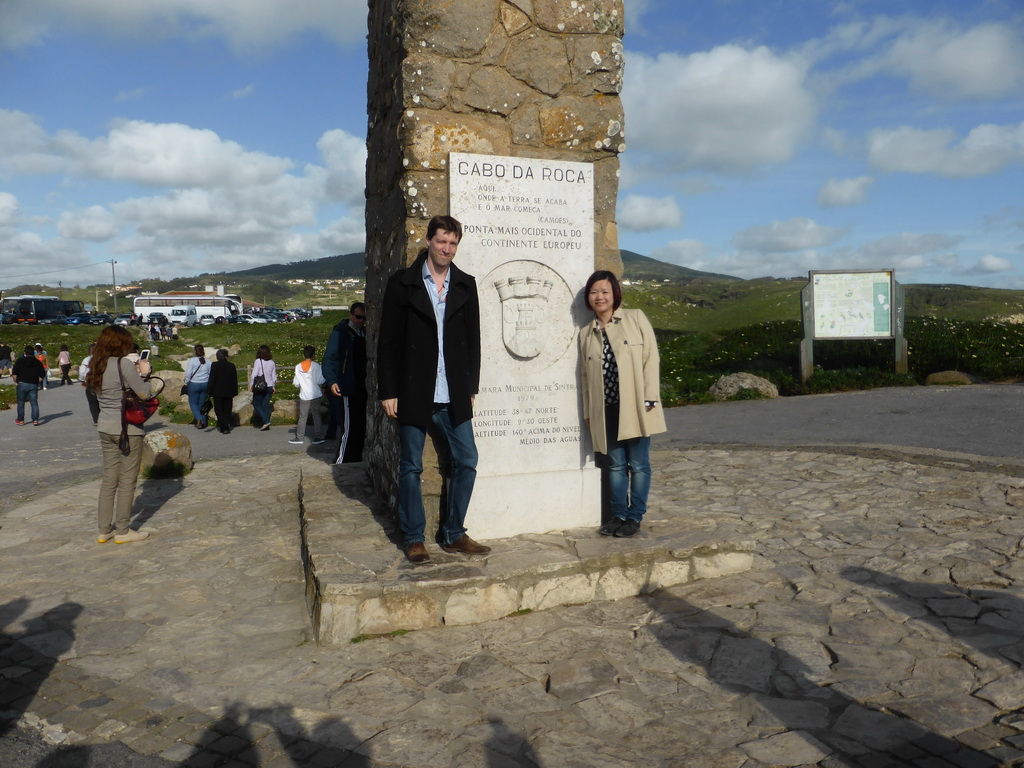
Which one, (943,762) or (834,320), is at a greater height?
(834,320)

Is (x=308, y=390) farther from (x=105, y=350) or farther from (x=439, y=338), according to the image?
(x=439, y=338)

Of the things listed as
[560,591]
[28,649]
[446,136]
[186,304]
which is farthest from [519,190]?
[186,304]

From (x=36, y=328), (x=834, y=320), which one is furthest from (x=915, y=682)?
(x=36, y=328)

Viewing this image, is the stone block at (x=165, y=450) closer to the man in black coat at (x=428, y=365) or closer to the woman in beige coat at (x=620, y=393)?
the man in black coat at (x=428, y=365)

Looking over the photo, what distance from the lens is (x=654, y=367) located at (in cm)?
509

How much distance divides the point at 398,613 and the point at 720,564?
204 cm

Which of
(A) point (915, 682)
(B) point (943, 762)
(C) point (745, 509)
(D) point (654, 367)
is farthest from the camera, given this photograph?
(C) point (745, 509)

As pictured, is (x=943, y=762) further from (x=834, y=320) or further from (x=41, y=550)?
(x=834, y=320)

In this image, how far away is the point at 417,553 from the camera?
4.65m

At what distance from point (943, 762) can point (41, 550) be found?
6.17 meters

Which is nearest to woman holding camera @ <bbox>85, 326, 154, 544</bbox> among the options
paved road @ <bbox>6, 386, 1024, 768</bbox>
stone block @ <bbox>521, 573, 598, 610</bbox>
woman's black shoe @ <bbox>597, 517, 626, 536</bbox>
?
paved road @ <bbox>6, 386, 1024, 768</bbox>

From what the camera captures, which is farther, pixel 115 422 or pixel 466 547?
pixel 115 422

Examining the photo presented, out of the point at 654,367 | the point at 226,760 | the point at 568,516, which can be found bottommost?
the point at 226,760

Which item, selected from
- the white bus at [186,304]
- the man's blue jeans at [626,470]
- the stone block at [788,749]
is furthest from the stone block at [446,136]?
the white bus at [186,304]
